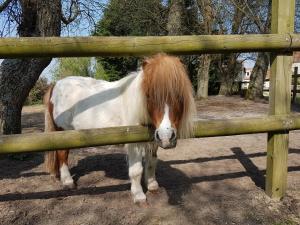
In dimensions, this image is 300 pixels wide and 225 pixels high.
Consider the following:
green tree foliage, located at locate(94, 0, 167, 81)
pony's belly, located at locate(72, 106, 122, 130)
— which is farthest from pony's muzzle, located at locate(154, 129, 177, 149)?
green tree foliage, located at locate(94, 0, 167, 81)

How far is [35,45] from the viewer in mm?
2795

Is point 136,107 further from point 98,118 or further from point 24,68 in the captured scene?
point 24,68

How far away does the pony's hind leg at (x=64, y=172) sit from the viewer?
13.9ft

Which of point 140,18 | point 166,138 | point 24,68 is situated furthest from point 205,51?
point 140,18

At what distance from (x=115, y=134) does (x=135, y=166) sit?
2.20 feet

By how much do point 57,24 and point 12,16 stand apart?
28.4 inches

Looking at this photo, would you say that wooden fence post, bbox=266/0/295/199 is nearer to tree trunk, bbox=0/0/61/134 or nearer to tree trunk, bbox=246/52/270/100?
tree trunk, bbox=0/0/61/134

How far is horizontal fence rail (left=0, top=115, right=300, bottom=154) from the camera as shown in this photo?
2.95 metres

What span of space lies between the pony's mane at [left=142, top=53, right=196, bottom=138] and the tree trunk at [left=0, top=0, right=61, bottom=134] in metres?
2.71

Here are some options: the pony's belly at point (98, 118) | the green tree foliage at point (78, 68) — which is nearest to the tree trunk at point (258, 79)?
Result: the green tree foliage at point (78, 68)

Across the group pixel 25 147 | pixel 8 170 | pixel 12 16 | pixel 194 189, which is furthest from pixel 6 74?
pixel 194 189

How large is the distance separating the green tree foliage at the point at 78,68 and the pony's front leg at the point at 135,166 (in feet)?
58.1

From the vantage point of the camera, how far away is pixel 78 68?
21500 mm

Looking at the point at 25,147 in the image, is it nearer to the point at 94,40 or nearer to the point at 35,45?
the point at 35,45
